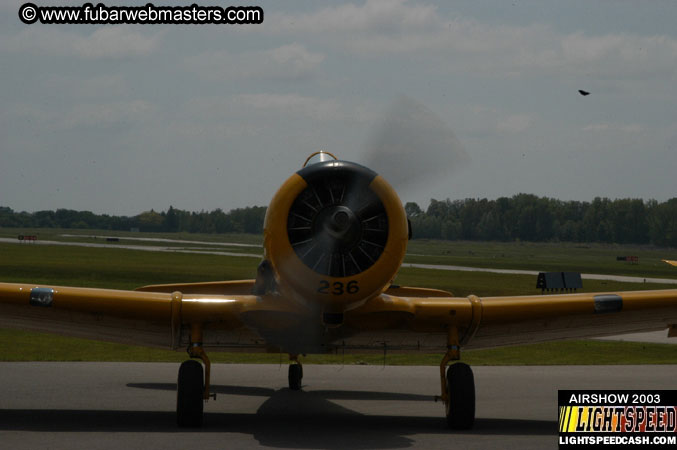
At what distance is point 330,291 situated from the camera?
395 inches

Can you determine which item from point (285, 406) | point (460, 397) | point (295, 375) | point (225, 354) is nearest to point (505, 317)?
point (460, 397)

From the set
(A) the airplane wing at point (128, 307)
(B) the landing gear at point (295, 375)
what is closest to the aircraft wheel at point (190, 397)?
(A) the airplane wing at point (128, 307)

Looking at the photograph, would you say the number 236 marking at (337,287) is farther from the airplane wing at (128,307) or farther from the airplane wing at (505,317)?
the airplane wing at (128,307)

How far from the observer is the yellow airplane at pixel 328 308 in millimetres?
10023

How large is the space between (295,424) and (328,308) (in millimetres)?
1968

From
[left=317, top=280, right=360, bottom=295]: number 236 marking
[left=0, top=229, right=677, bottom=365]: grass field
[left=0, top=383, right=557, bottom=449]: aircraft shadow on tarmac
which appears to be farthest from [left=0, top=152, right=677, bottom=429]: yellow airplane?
[left=0, top=229, right=677, bottom=365]: grass field

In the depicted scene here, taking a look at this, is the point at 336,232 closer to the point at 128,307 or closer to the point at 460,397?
the point at 460,397

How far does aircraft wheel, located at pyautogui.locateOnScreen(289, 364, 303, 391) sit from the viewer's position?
49.2ft

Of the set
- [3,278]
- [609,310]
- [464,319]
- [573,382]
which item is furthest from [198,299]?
[3,278]

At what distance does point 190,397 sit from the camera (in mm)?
10523

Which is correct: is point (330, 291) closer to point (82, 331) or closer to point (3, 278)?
point (82, 331)

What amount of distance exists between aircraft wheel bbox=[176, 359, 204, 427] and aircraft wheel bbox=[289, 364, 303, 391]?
4.53 m

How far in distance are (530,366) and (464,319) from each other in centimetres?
844

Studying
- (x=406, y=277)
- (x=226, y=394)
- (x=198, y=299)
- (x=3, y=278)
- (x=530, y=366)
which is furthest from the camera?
(x=406, y=277)
